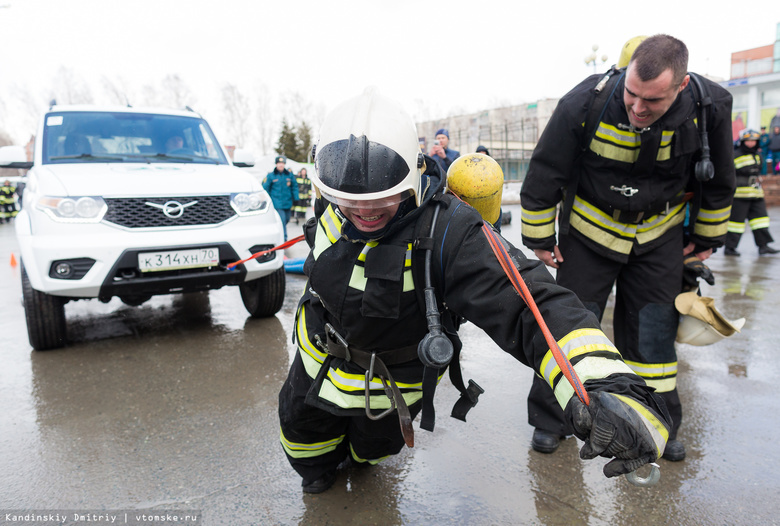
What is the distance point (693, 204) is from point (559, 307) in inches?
72.3

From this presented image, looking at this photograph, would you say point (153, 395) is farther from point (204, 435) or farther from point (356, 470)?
point (356, 470)

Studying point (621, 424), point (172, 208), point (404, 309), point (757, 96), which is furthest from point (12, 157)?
point (757, 96)

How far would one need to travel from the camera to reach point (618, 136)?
2482 millimetres

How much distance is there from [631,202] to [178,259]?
310 cm

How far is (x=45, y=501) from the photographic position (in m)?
2.23

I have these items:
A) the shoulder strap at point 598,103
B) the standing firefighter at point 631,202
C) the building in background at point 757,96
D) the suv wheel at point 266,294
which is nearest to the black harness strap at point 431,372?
the standing firefighter at point 631,202

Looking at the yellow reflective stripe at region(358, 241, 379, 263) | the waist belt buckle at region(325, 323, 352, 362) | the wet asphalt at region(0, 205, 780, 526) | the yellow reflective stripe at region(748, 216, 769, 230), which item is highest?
the yellow reflective stripe at region(358, 241, 379, 263)

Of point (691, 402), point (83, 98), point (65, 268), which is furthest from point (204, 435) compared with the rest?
point (83, 98)

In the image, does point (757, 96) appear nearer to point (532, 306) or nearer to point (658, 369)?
point (658, 369)

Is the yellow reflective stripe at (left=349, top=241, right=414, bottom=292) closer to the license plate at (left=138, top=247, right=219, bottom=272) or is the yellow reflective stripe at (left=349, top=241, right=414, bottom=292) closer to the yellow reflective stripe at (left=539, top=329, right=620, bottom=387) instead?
the yellow reflective stripe at (left=539, top=329, right=620, bottom=387)

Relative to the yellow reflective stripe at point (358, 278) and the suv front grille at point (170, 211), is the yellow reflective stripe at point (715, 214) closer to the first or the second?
the yellow reflective stripe at point (358, 278)

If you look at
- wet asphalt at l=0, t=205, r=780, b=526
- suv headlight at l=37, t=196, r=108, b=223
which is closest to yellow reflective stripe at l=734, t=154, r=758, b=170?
wet asphalt at l=0, t=205, r=780, b=526

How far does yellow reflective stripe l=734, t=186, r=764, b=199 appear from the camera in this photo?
7.25 metres

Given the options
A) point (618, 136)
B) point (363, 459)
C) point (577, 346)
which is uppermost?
point (618, 136)
